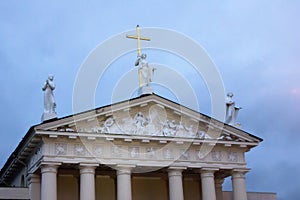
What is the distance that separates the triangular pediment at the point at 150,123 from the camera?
2695 cm

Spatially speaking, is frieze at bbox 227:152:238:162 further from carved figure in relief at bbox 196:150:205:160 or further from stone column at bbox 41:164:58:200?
stone column at bbox 41:164:58:200

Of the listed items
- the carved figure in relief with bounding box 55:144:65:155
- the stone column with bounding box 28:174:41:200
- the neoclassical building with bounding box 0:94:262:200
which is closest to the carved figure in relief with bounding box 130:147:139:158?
the neoclassical building with bounding box 0:94:262:200

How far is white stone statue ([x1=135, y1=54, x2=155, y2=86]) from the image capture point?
29562mm

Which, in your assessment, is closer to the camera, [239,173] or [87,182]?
[87,182]

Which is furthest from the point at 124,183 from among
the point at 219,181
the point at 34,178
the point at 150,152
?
the point at 219,181

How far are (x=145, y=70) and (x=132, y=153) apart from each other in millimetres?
4908

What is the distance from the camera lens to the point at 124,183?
88.0ft

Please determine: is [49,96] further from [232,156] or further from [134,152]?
[232,156]

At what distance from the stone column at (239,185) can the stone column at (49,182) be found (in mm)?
9893

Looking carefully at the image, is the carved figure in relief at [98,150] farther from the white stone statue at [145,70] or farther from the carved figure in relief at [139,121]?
the white stone statue at [145,70]

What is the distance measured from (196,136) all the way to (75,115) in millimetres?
6775

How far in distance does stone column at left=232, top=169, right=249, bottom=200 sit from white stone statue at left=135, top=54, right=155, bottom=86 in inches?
275

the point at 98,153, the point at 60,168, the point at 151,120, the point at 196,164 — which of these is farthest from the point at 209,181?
the point at 60,168

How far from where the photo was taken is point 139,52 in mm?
30391
